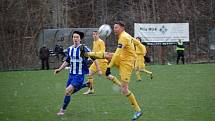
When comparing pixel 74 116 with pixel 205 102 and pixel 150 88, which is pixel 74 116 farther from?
pixel 150 88

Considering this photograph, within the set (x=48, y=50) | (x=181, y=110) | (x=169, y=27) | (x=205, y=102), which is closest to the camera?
(x=181, y=110)

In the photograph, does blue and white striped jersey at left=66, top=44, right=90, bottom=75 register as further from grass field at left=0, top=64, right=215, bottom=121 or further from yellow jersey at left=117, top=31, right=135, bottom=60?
yellow jersey at left=117, top=31, right=135, bottom=60

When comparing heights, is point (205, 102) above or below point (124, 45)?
below

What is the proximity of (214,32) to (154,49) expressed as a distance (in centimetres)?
509

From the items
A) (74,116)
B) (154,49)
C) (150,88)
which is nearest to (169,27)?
(154,49)

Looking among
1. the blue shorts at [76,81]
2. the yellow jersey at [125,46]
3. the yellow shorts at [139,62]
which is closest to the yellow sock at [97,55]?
the yellow jersey at [125,46]

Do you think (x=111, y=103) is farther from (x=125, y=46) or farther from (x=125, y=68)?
(x=125, y=46)

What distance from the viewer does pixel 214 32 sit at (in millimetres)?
42562

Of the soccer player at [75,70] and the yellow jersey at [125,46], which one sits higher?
the yellow jersey at [125,46]

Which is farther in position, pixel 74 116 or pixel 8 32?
pixel 8 32

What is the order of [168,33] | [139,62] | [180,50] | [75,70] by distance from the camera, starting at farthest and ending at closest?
[168,33] → [180,50] → [139,62] → [75,70]

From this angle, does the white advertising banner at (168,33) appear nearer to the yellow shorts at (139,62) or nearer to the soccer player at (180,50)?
the soccer player at (180,50)

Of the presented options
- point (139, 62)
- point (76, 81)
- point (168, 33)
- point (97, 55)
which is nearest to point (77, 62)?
point (76, 81)

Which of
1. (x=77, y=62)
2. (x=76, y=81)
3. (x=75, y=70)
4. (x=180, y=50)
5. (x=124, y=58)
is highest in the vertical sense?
(x=124, y=58)
